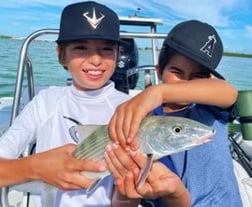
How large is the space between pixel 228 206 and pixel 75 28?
3.43ft

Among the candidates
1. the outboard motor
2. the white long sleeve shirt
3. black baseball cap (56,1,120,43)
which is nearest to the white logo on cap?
black baseball cap (56,1,120,43)

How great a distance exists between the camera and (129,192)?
1.61 meters

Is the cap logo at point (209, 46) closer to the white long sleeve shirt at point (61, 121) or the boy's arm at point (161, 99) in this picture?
the boy's arm at point (161, 99)

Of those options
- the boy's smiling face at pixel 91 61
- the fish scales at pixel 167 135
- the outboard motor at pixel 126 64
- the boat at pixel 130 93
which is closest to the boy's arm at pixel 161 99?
the fish scales at pixel 167 135

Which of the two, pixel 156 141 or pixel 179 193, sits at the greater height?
pixel 156 141

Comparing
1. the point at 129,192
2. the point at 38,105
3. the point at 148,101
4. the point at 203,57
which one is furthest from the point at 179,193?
the point at 38,105

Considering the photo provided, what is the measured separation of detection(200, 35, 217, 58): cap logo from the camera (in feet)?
6.33

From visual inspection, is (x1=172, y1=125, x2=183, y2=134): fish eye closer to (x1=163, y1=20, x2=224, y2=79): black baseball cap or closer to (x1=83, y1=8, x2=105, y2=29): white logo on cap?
(x1=163, y1=20, x2=224, y2=79): black baseball cap

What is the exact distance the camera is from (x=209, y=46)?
76.9 inches

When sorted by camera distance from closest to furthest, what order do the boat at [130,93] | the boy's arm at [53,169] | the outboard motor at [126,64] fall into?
the boy's arm at [53,169], the boat at [130,93], the outboard motor at [126,64]

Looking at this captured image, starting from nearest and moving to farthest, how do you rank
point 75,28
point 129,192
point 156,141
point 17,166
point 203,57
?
point 156,141 < point 129,192 < point 17,166 < point 203,57 < point 75,28

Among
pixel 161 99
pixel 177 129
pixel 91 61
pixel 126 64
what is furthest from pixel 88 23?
pixel 126 64

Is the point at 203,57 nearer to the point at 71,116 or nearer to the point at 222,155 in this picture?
the point at 222,155

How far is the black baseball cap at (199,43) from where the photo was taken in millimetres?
1914
